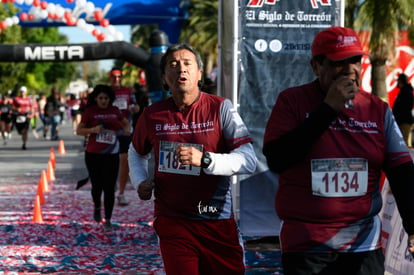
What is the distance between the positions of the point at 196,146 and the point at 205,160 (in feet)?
0.84

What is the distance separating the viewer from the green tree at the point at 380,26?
2102cm

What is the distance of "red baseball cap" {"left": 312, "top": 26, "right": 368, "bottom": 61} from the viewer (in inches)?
137

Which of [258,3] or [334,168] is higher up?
[258,3]

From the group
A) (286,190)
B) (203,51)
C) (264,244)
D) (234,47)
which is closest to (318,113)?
(286,190)

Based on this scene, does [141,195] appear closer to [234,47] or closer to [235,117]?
[235,117]

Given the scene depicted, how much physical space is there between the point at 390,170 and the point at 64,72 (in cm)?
10376

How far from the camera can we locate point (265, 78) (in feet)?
27.9

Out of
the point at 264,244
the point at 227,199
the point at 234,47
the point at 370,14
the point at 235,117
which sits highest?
the point at 370,14

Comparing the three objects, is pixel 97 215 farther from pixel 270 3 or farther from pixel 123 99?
pixel 270 3

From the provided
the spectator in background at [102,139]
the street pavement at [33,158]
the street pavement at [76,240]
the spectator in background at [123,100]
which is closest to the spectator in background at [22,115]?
the street pavement at [33,158]

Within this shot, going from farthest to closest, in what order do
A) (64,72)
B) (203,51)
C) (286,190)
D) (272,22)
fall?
(64,72) < (203,51) < (272,22) < (286,190)

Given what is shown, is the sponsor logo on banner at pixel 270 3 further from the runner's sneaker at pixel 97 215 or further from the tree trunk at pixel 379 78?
the tree trunk at pixel 379 78

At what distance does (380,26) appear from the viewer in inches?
837

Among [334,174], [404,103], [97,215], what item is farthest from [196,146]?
[404,103]
